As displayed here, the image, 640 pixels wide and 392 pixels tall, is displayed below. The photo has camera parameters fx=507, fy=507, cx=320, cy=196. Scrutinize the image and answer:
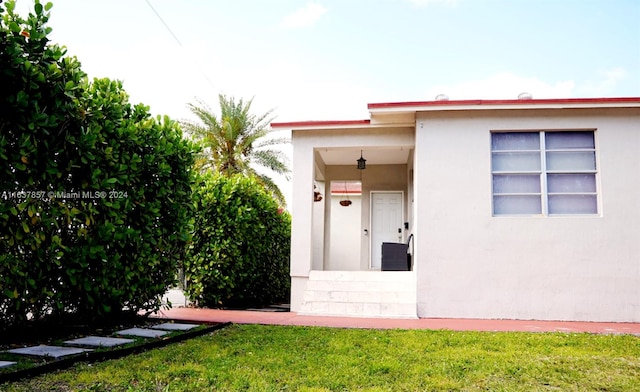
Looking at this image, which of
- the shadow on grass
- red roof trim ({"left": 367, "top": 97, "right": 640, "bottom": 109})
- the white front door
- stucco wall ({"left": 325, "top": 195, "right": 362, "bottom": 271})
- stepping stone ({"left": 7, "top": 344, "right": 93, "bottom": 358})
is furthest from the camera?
stucco wall ({"left": 325, "top": 195, "right": 362, "bottom": 271})

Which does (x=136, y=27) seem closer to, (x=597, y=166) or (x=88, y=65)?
(x=88, y=65)

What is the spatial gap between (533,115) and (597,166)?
1446mm

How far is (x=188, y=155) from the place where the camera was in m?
7.06

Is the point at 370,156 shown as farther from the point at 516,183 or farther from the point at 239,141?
the point at 239,141

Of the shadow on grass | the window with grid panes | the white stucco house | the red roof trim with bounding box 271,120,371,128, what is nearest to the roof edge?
the red roof trim with bounding box 271,120,371,128

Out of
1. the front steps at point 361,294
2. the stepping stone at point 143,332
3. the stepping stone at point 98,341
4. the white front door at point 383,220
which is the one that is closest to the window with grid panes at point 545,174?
the front steps at point 361,294

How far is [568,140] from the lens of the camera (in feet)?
30.4

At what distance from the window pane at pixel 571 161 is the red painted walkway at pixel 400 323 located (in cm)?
273

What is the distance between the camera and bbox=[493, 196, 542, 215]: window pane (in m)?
9.20

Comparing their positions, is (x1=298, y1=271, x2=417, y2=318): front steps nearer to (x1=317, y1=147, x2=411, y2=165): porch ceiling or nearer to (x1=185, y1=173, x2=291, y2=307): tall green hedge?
(x1=185, y1=173, x2=291, y2=307): tall green hedge

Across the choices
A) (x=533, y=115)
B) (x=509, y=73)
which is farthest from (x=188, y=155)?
(x=509, y=73)

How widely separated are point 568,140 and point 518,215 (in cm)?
167

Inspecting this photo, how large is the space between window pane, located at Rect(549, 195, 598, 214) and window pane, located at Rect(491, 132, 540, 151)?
3.33ft

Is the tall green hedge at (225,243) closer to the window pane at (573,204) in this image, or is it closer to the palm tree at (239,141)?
the window pane at (573,204)
